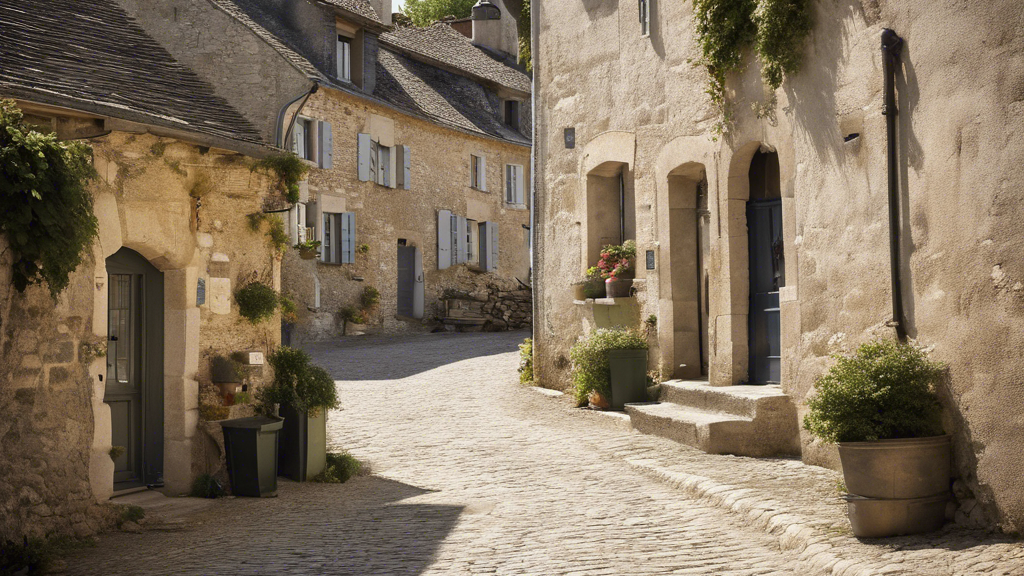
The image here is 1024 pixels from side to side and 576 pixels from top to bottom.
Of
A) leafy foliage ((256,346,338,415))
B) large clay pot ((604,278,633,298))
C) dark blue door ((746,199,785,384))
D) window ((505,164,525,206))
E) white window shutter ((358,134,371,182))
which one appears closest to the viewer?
leafy foliage ((256,346,338,415))

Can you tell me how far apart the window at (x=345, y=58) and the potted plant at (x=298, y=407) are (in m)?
14.2

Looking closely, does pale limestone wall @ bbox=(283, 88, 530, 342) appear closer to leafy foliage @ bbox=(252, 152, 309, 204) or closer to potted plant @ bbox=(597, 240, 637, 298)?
potted plant @ bbox=(597, 240, 637, 298)

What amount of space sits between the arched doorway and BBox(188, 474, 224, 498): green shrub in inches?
207

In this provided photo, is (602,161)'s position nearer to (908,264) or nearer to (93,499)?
(908,264)

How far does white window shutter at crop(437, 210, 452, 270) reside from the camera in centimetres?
2509

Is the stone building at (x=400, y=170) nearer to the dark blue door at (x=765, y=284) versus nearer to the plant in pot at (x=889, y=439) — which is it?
the dark blue door at (x=765, y=284)

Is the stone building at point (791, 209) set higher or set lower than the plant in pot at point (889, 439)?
higher

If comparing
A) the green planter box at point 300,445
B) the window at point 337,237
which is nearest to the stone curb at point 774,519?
the green planter box at point 300,445

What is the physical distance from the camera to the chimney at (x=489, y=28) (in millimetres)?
30641

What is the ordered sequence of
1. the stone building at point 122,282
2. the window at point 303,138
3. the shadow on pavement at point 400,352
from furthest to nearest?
1. the window at point 303,138
2. the shadow on pavement at point 400,352
3. the stone building at point 122,282

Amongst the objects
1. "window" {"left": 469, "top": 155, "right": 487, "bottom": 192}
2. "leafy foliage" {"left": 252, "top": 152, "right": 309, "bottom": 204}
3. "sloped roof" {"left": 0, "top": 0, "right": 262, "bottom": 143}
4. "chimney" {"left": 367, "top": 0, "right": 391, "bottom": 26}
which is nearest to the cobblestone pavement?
"leafy foliage" {"left": 252, "top": 152, "right": 309, "bottom": 204}

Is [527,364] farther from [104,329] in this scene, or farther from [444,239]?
[444,239]

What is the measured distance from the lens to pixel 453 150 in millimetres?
25906

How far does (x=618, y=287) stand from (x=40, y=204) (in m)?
7.39
